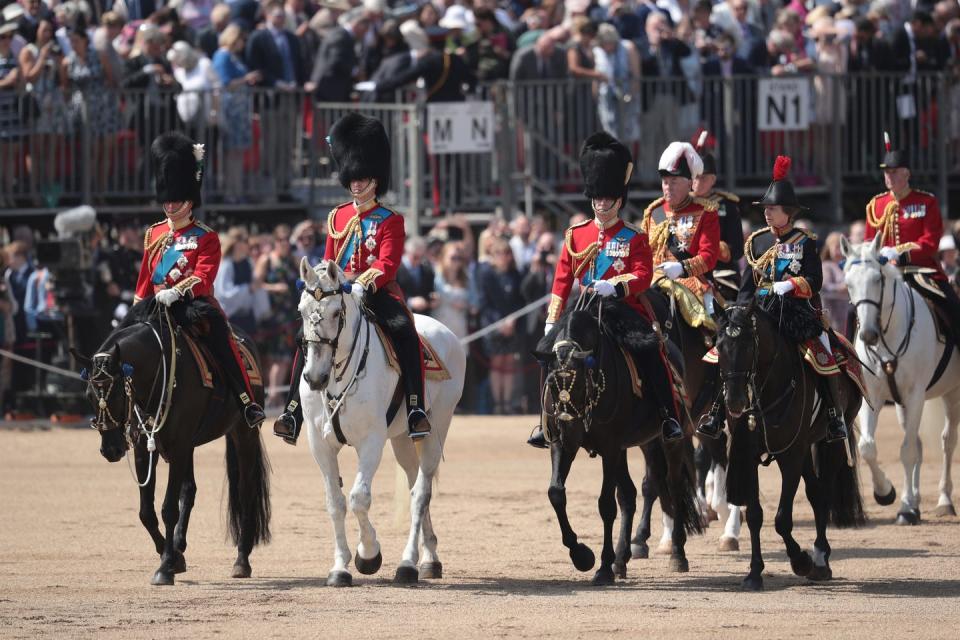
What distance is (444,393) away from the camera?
1328 cm

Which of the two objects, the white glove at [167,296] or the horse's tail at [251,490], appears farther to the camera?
the horse's tail at [251,490]

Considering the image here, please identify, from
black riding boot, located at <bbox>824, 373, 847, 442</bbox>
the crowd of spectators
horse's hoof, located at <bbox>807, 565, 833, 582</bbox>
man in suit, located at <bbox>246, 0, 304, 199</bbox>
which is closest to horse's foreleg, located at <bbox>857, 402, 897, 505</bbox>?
black riding boot, located at <bbox>824, 373, 847, 442</bbox>

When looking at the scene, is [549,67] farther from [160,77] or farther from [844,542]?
[844,542]

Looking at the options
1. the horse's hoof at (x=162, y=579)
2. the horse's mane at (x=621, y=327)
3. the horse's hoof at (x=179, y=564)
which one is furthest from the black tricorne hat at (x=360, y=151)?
the horse's hoof at (x=162, y=579)

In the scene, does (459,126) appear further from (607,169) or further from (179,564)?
(179,564)

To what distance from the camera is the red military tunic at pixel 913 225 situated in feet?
52.6

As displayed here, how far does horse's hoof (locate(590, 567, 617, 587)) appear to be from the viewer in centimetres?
1229

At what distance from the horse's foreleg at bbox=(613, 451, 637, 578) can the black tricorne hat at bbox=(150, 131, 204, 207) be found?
3372mm

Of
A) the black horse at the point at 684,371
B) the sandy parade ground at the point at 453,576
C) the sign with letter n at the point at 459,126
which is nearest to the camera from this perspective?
the sandy parade ground at the point at 453,576

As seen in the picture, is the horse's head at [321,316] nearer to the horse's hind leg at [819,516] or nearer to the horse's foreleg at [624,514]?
the horse's foreleg at [624,514]

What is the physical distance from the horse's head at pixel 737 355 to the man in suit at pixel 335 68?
11874mm

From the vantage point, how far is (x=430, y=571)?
41.9ft

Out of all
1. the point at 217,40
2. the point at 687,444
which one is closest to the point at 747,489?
the point at 687,444

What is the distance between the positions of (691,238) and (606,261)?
1.67 metres
